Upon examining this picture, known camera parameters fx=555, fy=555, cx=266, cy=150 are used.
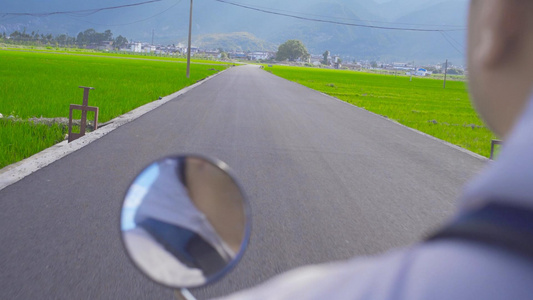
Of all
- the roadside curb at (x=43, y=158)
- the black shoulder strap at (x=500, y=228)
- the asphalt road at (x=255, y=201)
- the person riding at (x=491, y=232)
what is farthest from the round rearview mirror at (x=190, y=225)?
the roadside curb at (x=43, y=158)

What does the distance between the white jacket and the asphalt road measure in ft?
9.42

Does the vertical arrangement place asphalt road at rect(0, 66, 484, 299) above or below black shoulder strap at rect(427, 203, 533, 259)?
below

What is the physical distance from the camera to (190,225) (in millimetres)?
947

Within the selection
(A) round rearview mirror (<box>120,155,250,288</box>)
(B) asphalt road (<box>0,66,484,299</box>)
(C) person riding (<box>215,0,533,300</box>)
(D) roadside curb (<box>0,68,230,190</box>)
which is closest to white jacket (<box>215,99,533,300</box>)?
(C) person riding (<box>215,0,533,300</box>)

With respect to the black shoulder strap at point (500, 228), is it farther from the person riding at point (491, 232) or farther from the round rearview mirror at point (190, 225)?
the round rearview mirror at point (190, 225)

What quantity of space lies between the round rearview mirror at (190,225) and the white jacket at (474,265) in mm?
497

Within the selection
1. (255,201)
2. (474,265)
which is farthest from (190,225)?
(255,201)

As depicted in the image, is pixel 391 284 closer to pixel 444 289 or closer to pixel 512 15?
pixel 444 289

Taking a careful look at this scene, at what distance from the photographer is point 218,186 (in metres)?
0.99

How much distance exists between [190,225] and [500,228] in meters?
0.62

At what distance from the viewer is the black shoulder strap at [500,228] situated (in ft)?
1.32

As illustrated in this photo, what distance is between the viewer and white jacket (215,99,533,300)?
0.40 meters

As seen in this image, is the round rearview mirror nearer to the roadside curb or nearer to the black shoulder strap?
the black shoulder strap

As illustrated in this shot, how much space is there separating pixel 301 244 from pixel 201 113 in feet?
30.3
